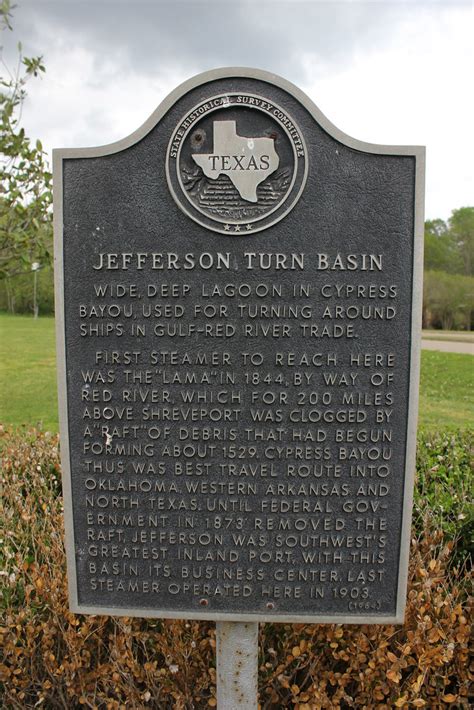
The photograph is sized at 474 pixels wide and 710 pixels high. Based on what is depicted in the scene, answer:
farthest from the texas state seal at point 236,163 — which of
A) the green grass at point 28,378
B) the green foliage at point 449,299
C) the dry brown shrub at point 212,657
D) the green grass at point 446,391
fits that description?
the green foliage at point 449,299

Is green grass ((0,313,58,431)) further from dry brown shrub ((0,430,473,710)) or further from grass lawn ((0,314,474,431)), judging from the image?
dry brown shrub ((0,430,473,710))

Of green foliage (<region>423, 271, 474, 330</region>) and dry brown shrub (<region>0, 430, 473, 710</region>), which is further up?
green foliage (<region>423, 271, 474, 330</region>)

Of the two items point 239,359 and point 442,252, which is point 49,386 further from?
point 442,252

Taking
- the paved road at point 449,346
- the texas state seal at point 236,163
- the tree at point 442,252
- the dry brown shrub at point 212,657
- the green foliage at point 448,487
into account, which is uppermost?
the tree at point 442,252

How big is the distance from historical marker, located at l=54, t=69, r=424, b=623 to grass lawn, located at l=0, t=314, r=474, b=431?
328 cm

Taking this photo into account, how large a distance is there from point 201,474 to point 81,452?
0.54m

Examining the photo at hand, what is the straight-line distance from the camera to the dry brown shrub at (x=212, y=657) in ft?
8.86

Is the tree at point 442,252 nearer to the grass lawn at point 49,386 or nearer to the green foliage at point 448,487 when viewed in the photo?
the grass lawn at point 49,386

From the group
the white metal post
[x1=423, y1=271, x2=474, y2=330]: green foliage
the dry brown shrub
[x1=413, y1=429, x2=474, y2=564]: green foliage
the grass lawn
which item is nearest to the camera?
the white metal post

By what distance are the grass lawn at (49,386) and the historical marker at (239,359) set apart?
3.28 m

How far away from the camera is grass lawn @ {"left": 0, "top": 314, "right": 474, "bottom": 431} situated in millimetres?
8188

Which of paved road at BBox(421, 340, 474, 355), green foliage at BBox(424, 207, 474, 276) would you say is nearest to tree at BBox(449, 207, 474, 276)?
green foliage at BBox(424, 207, 474, 276)

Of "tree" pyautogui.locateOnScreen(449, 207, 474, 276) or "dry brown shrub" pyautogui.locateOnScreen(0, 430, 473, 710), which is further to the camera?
"tree" pyautogui.locateOnScreen(449, 207, 474, 276)

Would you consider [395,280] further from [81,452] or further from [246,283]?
[81,452]
